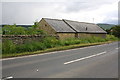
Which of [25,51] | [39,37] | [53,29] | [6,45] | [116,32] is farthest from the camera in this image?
[116,32]

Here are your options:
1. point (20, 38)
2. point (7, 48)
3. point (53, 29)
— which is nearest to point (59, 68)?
point (7, 48)

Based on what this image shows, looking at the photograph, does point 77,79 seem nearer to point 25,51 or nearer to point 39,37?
point 25,51

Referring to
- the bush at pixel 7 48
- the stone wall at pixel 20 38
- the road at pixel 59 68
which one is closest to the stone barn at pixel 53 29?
the stone wall at pixel 20 38

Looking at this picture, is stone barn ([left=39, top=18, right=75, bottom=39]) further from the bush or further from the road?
the road

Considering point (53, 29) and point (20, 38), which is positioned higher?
point (53, 29)

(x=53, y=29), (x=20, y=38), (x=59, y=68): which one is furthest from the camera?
(x=53, y=29)

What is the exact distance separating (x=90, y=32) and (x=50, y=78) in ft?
148

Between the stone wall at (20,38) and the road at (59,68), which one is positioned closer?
the road at (59,68)

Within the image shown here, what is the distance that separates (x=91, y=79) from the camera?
26.0 feet

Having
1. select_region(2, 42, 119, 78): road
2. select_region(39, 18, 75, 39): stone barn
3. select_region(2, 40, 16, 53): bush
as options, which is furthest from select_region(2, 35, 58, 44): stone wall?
select_region(39, 18, 75, 39): stone barn

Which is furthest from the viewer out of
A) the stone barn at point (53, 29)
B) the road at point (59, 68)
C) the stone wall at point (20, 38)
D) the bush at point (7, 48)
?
the stone barn at point (53, 29)

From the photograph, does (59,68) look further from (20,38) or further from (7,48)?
(20,38)

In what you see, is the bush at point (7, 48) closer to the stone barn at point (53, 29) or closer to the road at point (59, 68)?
the road at point (59, 68)

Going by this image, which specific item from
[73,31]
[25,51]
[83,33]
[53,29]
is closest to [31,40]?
[25,51]
